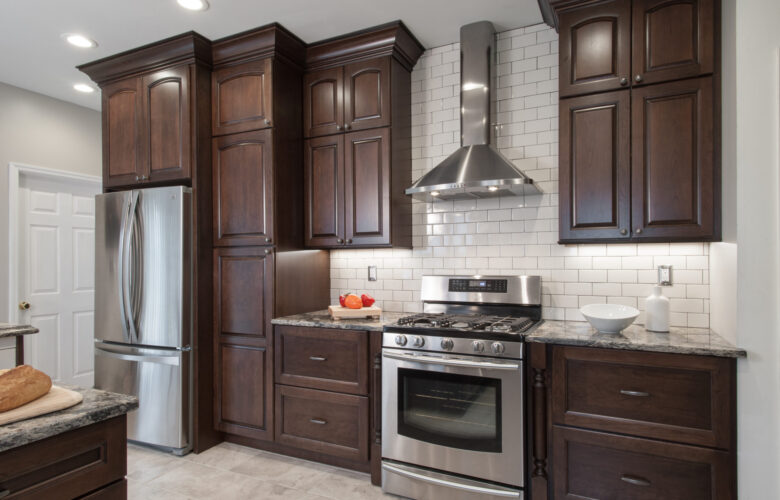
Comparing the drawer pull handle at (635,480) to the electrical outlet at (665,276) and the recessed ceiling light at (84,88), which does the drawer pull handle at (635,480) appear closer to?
the electrical outlet at (665,276)

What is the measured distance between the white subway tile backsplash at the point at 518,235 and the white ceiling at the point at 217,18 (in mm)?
264

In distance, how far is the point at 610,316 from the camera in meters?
2.40

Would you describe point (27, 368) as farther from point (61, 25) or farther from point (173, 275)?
point (61, 25)

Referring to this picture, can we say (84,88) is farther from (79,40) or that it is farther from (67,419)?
(67,419)

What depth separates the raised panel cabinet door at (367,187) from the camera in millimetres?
3074

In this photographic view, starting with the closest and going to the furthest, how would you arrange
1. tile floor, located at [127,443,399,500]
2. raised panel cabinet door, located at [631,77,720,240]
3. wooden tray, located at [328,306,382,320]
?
raised panel cabinet door, located at [631,77,720,240]
tile floor, located at [127,443,399,500]
wooden tray, located at [328,306,382,320]

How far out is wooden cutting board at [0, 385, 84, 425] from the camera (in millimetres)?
1054

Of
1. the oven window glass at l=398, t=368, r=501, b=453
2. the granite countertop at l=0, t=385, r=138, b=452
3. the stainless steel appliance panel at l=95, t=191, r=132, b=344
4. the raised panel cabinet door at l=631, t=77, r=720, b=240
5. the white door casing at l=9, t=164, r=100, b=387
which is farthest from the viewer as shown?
the white door casing at l=9, t=164, r=100, b=387

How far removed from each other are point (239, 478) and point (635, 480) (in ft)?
7.00

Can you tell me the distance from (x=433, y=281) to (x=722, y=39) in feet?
6.63

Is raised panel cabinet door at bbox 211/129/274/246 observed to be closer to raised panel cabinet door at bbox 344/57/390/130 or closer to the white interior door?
raised panel cabinet door at bbox 344/57/390/130

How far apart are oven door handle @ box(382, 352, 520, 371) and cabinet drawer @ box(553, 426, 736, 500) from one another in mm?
374

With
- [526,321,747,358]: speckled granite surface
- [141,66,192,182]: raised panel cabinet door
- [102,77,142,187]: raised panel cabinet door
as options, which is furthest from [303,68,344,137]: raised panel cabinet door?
[526,321,747,358]: speckled granite surface

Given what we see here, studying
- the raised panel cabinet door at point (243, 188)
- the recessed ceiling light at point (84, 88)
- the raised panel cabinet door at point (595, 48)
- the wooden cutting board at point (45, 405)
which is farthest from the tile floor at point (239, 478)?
the recessed ceiling light at point (84, 88)
